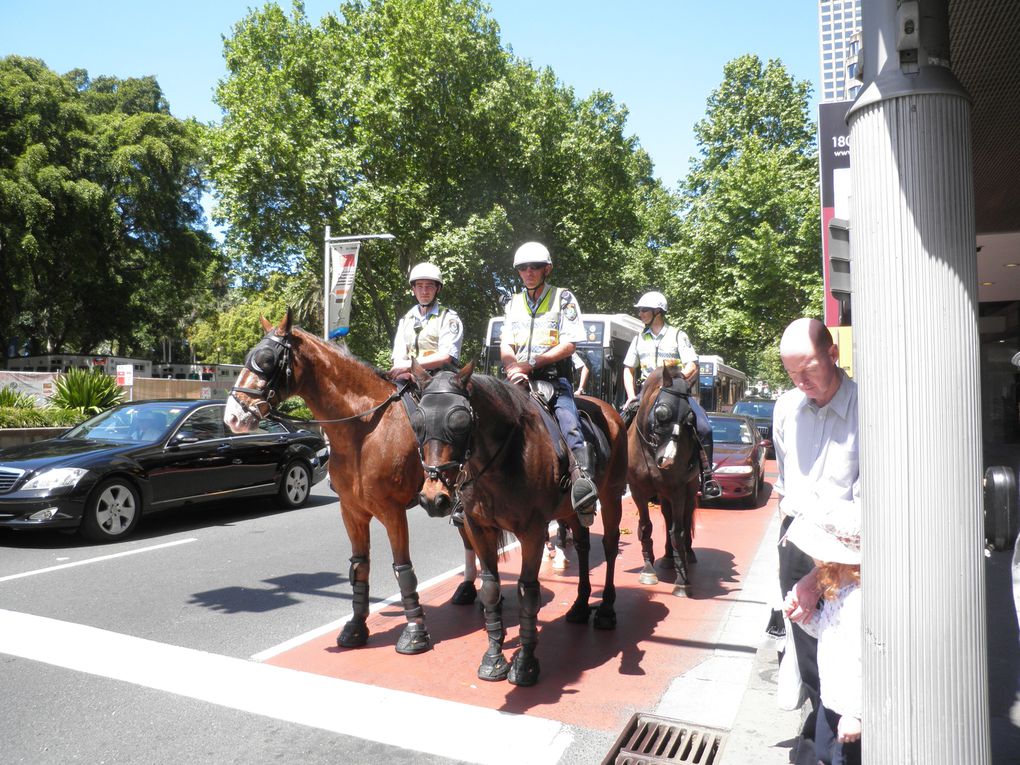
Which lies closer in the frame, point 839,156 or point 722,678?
point 722,678

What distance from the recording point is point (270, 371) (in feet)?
17.2

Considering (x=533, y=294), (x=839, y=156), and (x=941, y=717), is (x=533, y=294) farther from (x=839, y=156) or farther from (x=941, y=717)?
(x=941, y=717)

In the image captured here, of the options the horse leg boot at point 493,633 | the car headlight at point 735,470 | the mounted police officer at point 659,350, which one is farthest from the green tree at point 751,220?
the horse leg boot at point 493,633

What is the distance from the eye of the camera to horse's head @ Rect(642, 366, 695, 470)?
23.0 feet

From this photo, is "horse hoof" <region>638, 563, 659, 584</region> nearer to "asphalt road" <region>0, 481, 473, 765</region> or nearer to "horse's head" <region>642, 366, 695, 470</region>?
"horse's head" <region>642, 366, 695, 470</region>

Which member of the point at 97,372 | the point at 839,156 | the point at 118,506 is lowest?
the point at 118,506

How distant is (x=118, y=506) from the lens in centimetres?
915

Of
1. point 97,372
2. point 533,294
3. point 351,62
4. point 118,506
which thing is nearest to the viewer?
point 533,294

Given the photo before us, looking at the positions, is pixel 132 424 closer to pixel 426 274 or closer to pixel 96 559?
pixel 96 559

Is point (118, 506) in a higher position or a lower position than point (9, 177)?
lower

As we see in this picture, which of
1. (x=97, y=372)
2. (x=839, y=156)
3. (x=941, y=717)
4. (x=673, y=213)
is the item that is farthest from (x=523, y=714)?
(x=673, y=213)

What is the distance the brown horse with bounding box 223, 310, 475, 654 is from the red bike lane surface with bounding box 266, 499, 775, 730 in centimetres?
32

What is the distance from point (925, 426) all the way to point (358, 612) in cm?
424

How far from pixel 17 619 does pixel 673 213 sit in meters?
38.2
